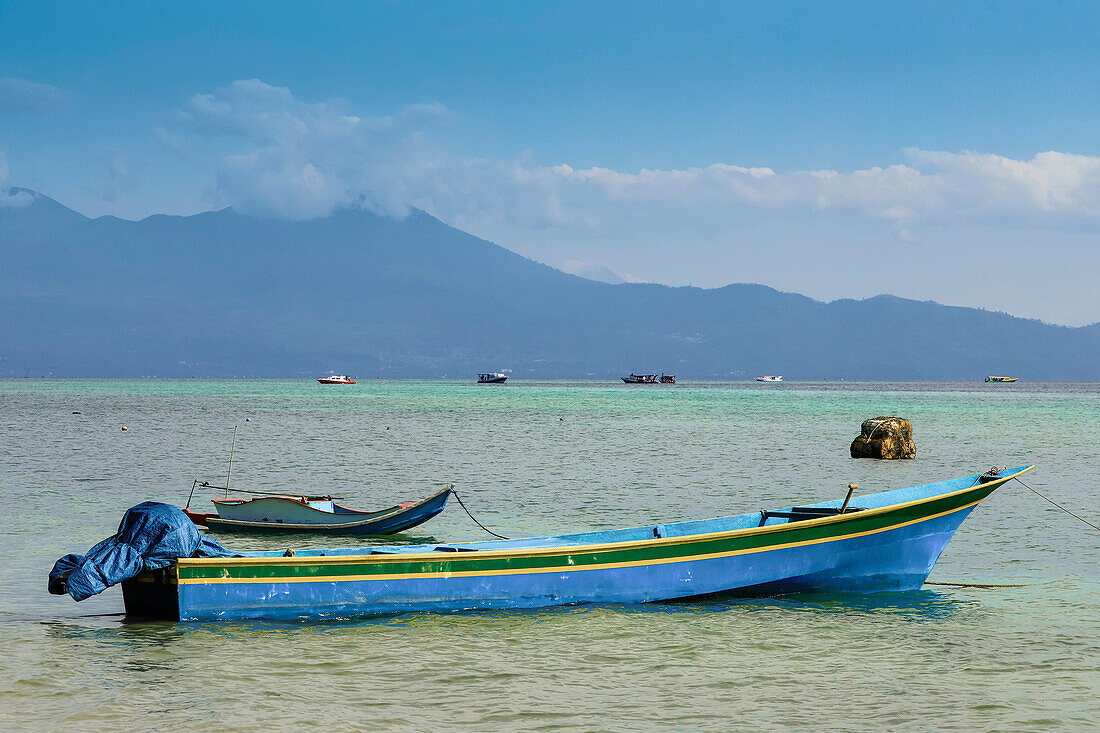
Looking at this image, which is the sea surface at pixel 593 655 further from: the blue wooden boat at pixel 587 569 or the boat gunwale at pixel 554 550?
the boat gunwale at pixel 554 550

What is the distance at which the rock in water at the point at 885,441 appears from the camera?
42281mm

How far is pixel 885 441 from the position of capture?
139 feet

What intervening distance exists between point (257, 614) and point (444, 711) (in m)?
4.05

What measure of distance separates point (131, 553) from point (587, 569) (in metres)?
5.96

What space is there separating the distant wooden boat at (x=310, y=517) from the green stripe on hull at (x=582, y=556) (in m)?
5.97

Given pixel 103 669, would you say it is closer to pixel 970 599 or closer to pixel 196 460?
pixel 970 599

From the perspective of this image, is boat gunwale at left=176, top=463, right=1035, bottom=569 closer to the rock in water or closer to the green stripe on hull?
the green stripe on hull

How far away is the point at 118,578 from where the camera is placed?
13320 millimetres

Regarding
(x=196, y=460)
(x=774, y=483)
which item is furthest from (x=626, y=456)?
(x=196, y=460)

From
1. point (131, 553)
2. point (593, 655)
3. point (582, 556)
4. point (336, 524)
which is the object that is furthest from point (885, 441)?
point (131, 553)

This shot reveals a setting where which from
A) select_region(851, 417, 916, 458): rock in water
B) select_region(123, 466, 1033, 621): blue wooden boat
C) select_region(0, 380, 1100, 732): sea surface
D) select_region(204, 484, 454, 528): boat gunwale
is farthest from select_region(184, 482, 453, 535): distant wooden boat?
select_region(851, 417, 916, 458): rock in water

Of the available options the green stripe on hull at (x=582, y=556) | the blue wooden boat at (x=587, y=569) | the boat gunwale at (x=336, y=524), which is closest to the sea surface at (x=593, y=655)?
the blue wooden boat at (x=587, y=569)

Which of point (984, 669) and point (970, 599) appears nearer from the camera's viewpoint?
point (984, 669)

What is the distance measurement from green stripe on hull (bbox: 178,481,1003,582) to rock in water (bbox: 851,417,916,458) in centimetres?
2738
